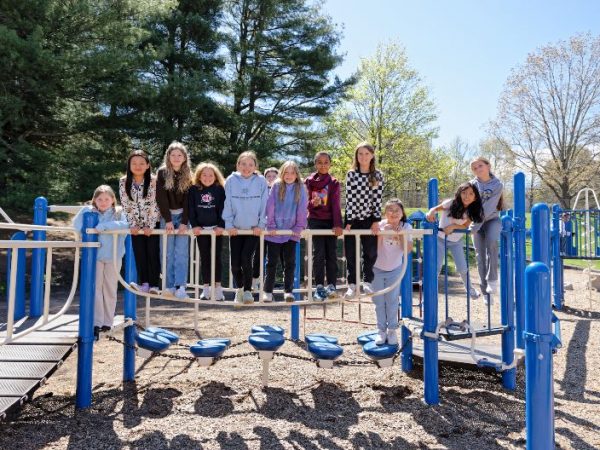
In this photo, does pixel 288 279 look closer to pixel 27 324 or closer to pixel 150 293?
pixel 150 293

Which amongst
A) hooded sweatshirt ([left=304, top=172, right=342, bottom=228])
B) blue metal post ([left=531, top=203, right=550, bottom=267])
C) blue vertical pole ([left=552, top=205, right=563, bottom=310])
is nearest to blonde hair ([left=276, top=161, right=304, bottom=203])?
hooded sweatshirt ([left=304, top=172, right=342, bottom=228])

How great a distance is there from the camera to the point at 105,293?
459 cm

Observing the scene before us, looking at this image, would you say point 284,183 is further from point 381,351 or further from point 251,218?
point 381,351

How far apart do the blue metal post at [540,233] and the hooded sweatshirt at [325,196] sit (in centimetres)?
236

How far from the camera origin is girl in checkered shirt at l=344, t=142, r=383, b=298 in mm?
4754

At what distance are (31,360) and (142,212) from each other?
5.29ft

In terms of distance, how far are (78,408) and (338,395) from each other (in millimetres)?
2374

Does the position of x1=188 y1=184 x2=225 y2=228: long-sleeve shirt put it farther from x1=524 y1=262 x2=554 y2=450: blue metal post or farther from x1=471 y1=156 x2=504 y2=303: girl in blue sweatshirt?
x1=524 y1=262 x2=554 y2=450: blue metal post

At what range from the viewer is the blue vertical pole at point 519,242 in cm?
470

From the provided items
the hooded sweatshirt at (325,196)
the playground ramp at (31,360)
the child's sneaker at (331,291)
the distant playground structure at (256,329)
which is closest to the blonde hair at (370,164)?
the hooded sweatshirt at (325,196)

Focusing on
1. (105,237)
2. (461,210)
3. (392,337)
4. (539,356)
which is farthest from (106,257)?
(539,356)

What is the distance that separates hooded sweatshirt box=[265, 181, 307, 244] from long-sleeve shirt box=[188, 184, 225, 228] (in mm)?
515

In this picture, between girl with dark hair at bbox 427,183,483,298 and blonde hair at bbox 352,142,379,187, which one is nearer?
blonde hair at bbox 352,142,379,187

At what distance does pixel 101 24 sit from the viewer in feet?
39.8
